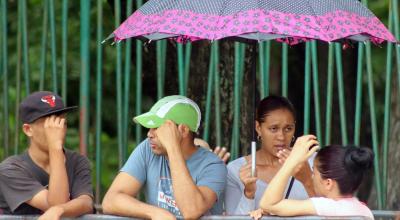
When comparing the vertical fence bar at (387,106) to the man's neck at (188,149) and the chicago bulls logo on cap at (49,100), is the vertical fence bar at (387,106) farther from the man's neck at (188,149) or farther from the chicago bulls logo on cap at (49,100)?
the chicago bulls logo on cap at (49,100)

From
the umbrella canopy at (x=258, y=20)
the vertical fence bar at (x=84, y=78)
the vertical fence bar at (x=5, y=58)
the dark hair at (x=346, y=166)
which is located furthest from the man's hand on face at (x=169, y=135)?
the vertical fence bar at (x=5, y=58)

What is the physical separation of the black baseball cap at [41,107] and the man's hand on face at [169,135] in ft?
1.70

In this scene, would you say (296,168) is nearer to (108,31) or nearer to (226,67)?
→ (226,67)

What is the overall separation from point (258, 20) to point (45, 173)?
4.76ft

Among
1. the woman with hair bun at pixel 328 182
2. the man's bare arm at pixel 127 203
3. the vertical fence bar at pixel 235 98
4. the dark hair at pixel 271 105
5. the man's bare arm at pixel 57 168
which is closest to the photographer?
the woman with hair bun at pixel 328 182

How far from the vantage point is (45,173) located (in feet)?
20.2

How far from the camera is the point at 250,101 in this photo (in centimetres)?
775

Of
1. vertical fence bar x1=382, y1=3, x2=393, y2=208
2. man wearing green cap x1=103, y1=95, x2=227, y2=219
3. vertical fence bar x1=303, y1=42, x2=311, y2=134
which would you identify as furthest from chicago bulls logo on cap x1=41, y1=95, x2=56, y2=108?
vertical fence bar x1=382, y1=3, x2=393, y2=208

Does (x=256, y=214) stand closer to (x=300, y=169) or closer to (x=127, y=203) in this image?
(x=300, y=169)

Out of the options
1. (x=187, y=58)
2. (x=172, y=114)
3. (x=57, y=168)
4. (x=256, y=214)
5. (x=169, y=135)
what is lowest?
(x=256, y=214)

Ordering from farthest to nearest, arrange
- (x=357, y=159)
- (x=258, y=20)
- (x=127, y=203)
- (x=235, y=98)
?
(x=235, y=98) → (x=127, y=203) → (x=357, y=159) → (x=258, y=20)

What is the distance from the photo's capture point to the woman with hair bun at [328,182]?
18.3ft

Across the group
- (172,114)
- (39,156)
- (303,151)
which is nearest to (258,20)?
(303,151)

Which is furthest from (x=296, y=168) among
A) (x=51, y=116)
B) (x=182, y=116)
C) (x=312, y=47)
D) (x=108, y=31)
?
(x=108, y=31)
